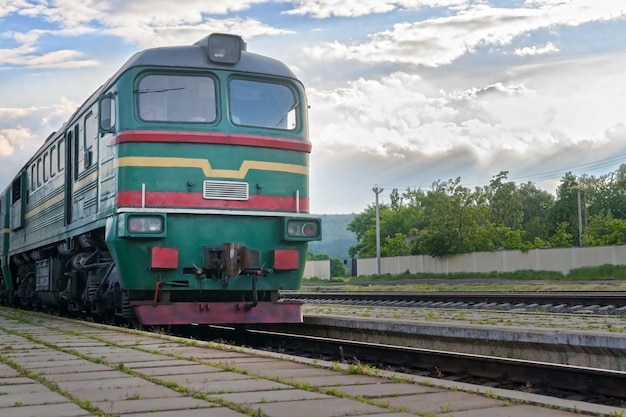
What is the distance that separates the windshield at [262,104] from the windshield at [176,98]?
12.2 inches

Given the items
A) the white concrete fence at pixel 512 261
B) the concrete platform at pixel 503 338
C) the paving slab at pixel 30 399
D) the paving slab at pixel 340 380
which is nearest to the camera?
the paving slab at pixel 30 399

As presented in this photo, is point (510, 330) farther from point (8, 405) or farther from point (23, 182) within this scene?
point (23, 182)

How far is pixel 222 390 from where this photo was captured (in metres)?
4.96

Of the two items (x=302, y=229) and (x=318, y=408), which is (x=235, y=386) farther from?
(x=302, y=229)

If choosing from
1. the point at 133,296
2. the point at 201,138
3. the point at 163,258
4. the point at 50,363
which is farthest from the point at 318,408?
the point at 133,296

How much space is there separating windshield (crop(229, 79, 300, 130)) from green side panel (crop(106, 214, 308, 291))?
1319 mm

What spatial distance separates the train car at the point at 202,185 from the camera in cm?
982

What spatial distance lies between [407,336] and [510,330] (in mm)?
1736

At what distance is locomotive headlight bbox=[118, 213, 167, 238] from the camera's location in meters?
9.62

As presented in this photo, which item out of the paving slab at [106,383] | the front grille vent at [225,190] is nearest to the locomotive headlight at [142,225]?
the front grille vent at [225,190]

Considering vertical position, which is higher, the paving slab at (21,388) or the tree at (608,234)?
the tree at (608,234)

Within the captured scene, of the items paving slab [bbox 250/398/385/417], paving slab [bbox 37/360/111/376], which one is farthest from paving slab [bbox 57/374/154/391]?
paving slab [bbox 250/398/385/417]

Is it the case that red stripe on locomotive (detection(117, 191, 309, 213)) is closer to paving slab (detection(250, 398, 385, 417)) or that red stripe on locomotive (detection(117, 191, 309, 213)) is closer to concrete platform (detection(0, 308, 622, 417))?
concrete platform (detection(0, 308, 622, 417))

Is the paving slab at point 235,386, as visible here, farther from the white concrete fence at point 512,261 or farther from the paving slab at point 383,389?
the white concrete fence at point 512,261
